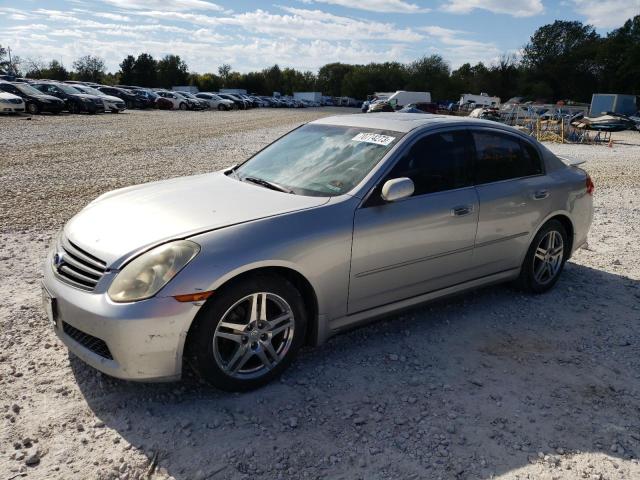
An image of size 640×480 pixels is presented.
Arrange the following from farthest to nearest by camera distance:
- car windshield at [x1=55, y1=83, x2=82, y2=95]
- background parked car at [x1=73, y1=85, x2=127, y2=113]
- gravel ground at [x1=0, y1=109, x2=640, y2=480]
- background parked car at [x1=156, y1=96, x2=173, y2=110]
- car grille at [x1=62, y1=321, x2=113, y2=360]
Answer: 1. background parked car at [x1=156, y1=96, x2=173, y2=110]
2. background parked car at [x1=73, y1=85, x2=127, y2=113]
3. car windshield at [x1=55, y1=83, x2=82, y2=95]
4. car grille at [x1=62, y1=321, x2=113, y2=360]
5. gravel ground at [x1=0, y1=109, x2=640, y2=480]

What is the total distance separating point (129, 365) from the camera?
2801mm

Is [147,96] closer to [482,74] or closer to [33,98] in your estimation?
[33,98]

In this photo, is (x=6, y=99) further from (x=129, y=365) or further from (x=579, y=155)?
(x=129, y=365)

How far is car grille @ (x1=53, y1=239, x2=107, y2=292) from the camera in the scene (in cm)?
291

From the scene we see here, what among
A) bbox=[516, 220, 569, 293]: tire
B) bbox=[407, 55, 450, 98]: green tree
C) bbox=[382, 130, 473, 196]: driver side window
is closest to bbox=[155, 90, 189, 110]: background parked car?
bbox=[516, 220, 569, 293]: tire

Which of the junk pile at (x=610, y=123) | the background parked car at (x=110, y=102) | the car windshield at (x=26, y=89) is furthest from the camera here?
the junk pile at (x=610, y=123)

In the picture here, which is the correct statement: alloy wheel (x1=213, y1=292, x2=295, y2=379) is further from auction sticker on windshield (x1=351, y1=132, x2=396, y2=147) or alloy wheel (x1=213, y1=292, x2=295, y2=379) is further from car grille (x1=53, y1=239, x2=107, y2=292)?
auction sticker on windshield (x1=351, y1=132, x2=396, y2=147)

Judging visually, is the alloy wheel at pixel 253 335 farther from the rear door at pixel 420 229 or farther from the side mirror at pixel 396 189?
the side mirror at pixel 396 189

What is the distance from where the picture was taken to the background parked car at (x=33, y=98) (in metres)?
25.8

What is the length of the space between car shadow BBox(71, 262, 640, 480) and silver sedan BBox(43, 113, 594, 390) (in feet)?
0.87

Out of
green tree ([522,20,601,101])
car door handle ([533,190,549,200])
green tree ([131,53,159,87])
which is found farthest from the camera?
green tree ([522,20,601,101])

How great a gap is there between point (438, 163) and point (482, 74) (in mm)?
101936

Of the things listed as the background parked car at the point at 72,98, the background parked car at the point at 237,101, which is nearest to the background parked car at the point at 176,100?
the background parked car at the point at 237,101

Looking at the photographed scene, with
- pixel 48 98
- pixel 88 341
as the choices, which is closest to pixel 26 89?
pixel 48 98
